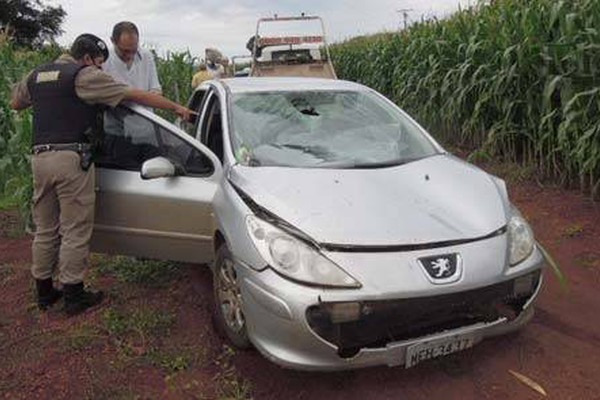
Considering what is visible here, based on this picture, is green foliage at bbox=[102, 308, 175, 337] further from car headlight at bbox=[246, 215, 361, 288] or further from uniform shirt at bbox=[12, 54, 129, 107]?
uniform shirt at bbox=[12, 54, 129, 107]

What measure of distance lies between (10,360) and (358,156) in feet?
7.86

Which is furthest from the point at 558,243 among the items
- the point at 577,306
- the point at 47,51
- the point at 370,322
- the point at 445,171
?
the point at 47,51

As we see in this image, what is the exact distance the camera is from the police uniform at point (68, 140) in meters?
4.27

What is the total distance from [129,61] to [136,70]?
0.14 m

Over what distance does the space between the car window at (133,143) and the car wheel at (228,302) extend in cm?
87

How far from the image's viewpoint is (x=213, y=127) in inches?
184

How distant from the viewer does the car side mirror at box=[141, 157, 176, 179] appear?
3.94 metres

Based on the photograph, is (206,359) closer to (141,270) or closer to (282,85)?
(141,270)

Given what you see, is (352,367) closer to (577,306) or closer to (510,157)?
(577,306)

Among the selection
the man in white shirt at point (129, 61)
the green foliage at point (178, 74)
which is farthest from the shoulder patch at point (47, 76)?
the green foliage at point (178, 74)

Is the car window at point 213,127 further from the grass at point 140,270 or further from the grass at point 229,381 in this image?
the grass at point 229,381

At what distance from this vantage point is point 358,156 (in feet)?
13.4

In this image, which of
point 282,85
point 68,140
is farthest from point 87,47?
point 282,85

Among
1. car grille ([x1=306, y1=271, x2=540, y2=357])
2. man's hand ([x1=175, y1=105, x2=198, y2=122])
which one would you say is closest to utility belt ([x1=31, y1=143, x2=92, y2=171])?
man's hand ([x1=175, y1=105, x2=198, y2=122])
